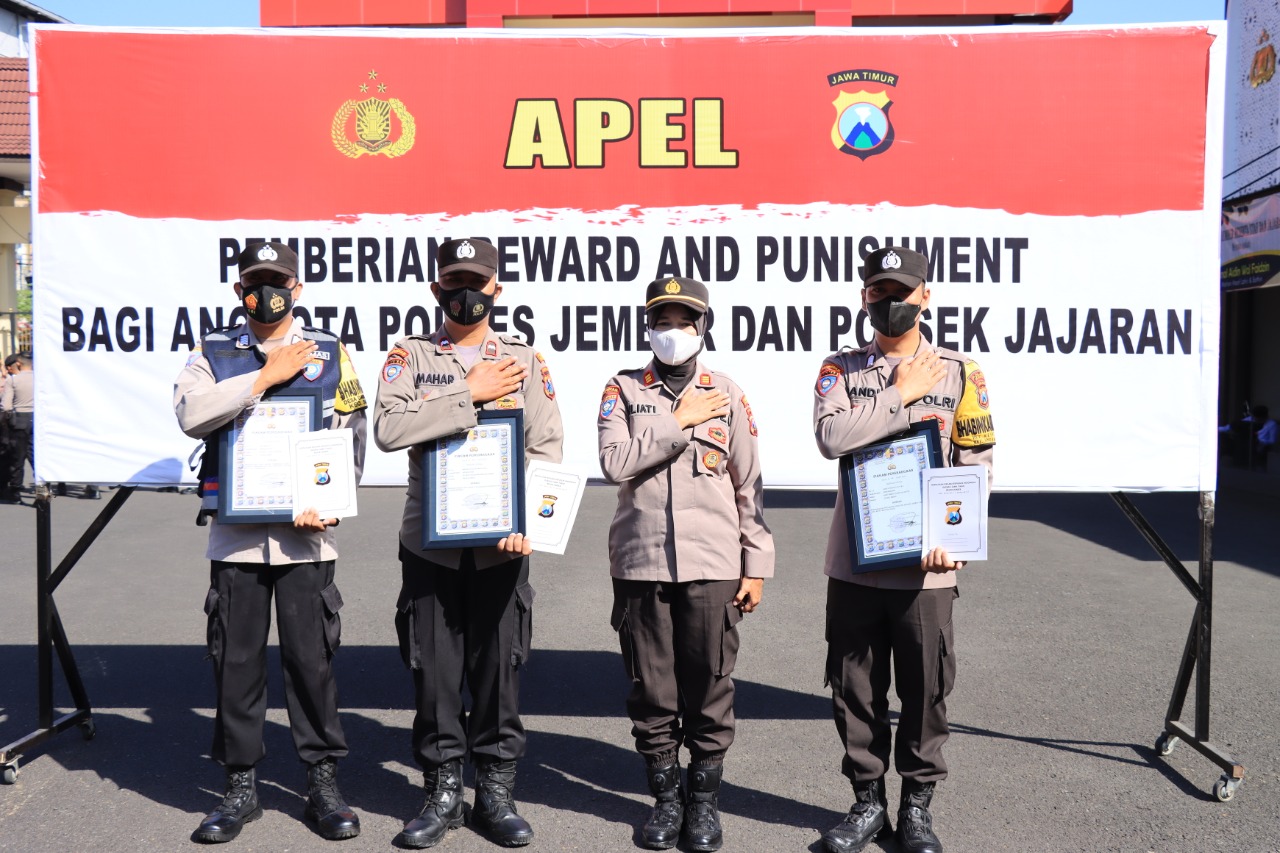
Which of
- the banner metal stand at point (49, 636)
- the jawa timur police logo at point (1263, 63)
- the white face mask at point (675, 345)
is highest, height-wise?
the jawa timur police logo at point (1263, 63)

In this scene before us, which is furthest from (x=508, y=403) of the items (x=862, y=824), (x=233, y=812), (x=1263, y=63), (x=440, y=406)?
(x=1263, y=63)

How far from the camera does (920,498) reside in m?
3.62

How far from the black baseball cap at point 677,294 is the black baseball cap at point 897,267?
596 mm

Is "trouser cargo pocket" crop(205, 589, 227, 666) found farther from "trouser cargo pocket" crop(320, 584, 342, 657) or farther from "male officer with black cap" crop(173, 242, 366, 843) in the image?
"trouser cargo pocket" crop(320, 584, 342, 657)

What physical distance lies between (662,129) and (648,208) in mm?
342

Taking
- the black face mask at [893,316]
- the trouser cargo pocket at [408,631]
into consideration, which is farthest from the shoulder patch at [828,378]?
the trouser cargo pocket at [408,631]

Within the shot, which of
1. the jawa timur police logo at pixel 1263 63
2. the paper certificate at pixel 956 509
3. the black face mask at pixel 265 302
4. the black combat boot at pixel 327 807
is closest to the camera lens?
the paper certificate at pixel 956 509

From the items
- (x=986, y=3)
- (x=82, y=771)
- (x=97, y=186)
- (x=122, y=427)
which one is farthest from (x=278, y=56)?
(x=986, y=3)

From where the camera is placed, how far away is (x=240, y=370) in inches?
153

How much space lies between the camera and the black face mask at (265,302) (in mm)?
3873

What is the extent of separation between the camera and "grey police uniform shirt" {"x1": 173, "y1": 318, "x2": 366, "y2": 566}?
12.3 feet

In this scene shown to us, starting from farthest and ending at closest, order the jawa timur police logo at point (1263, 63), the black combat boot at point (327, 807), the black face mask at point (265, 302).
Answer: the jawa timur police logo at point (1263, 63) < the black face mask at point (265, 302) < the black combat boot at point (327, 807)

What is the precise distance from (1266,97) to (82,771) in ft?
68.1

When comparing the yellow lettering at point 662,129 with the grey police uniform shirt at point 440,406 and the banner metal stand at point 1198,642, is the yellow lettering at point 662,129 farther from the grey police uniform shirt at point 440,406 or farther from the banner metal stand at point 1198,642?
the banner metal stand at point 1198,642
